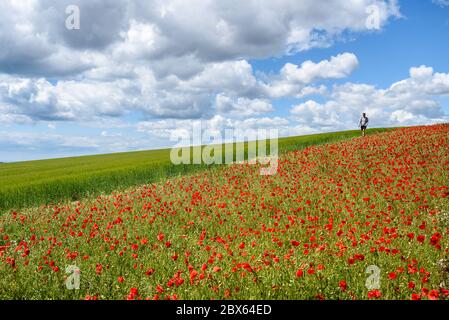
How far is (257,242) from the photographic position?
721cm

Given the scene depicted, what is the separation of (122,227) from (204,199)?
3.18m

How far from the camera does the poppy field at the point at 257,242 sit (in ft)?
16.9

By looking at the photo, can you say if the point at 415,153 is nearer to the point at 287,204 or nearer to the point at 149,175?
the point at 287,204

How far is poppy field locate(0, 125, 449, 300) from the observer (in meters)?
5.16

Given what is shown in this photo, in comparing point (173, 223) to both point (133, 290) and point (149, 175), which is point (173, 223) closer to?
point (133, 290)

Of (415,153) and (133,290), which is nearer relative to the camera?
(133,290)

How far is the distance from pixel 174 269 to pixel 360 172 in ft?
32.0

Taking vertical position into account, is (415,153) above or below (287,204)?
above

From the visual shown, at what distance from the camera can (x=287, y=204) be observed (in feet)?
34.6
